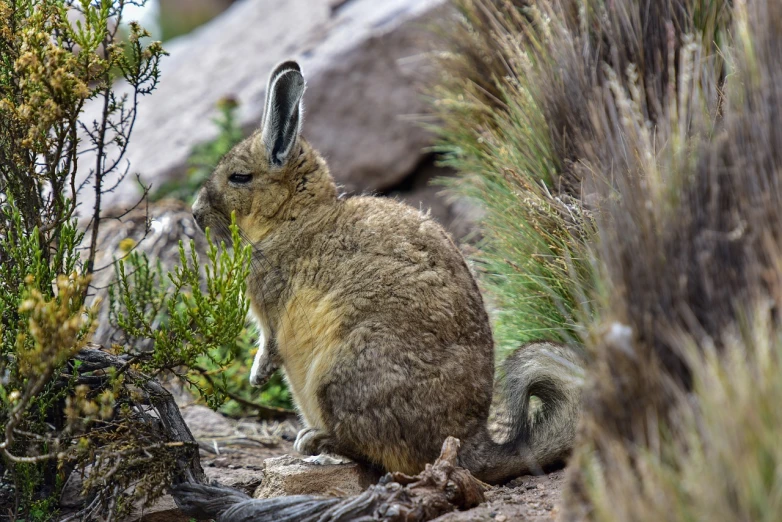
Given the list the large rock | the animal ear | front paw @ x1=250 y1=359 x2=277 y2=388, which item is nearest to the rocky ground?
front paw @ x1=250 y1=359 x2=277 y2=388

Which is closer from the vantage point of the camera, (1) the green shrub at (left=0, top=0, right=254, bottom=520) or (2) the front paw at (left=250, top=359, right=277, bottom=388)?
(1) the green shrub at (left=0, top=0, right=254, bottom=520)

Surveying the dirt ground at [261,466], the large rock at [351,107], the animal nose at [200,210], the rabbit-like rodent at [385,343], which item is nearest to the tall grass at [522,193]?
the rabbit-like rodent at [385,343]

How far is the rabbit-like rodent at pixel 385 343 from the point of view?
13.3ft

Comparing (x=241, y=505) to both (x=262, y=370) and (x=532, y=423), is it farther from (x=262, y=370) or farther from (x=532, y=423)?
(x=532, y=423)

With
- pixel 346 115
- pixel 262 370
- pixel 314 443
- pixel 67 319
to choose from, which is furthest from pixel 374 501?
pixel 346 115

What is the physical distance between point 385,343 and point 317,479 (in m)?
0.77

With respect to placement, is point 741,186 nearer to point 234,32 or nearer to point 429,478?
point 429,478

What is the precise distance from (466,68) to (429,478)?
4352 millimetres

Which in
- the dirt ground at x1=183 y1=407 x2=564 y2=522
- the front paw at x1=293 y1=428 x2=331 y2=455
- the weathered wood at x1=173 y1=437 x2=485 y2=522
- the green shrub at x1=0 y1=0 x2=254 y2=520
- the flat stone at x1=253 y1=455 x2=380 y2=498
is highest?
the green shrub at x1=0 y1=0 x2=254 y2=520

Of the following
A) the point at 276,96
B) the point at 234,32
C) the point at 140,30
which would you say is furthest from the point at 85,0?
the point at 234,32

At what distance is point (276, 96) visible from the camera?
15.8 ft

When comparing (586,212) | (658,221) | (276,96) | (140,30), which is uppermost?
(140,30)

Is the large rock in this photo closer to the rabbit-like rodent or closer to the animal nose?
the animal nose

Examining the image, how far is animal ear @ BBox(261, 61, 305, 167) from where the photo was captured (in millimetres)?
4734
